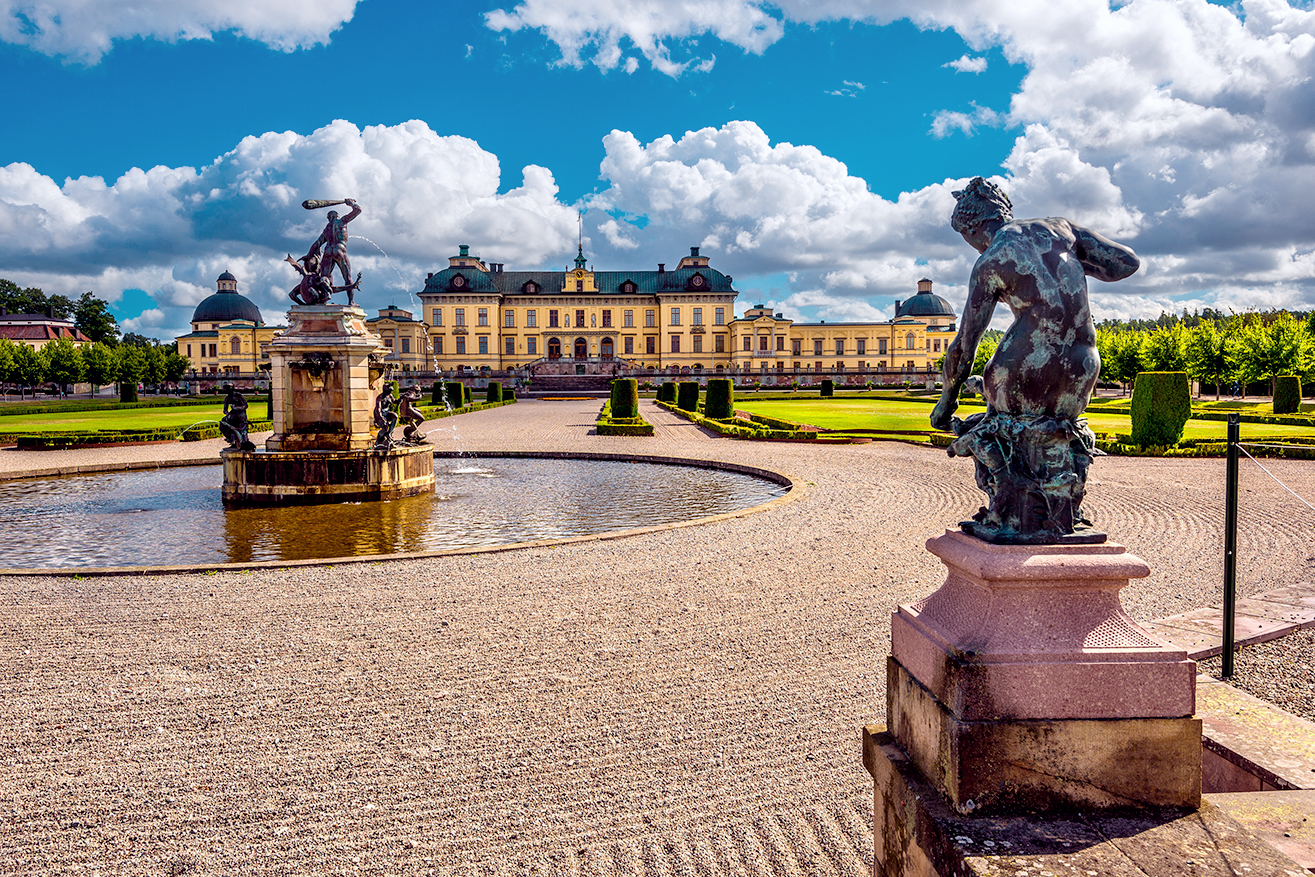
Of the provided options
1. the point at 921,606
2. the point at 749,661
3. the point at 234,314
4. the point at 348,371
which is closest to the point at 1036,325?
the point at 921,606

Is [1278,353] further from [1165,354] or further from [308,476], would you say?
[308,476]

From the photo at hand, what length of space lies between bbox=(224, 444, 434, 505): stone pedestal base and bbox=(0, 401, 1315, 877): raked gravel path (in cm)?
497

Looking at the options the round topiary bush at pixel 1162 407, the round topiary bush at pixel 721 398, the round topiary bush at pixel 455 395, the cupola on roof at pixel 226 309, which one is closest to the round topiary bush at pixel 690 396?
the round topiary bush at pixel 721 398

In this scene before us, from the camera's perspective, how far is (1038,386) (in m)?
2.60

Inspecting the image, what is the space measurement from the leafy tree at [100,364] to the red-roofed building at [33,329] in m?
27.4

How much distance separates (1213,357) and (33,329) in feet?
345

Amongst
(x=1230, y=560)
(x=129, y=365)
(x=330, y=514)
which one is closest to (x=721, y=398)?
(x=330, y=514)

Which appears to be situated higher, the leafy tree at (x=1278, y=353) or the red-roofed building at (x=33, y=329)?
the red-roofed building at (x=33, y=329)

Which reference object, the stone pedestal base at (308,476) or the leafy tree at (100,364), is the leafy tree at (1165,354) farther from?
the leafy tree at (100,364)

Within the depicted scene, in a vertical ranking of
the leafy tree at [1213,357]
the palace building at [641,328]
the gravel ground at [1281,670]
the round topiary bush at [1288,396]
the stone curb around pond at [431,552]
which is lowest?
the gravel ground at [1281,670]

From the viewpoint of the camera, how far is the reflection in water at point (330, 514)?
8.80 metres

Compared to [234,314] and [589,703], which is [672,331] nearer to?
[234,314]

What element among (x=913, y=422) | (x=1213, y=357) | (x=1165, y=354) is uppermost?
(x=1165, y=354)

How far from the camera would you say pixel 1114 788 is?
2363mm
